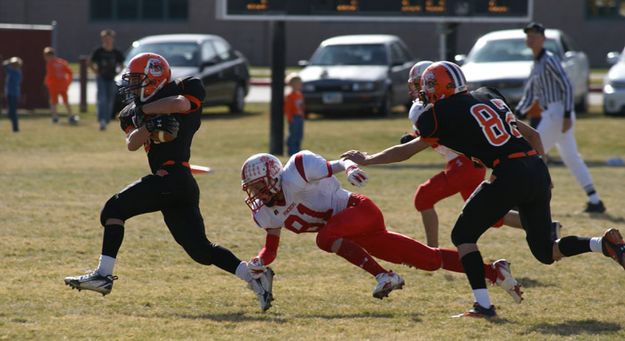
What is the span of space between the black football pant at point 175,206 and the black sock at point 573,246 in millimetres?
2022

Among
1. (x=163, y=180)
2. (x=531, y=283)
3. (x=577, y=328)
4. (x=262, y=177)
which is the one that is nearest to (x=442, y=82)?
(x=262, y=177)

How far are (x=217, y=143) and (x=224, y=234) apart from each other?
366 inches

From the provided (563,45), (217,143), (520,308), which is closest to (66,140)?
(217,143)

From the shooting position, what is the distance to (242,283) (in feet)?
27.9

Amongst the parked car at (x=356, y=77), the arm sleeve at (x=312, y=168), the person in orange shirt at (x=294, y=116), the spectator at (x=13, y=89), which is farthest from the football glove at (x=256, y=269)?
the parked car at (x=356, y=77)

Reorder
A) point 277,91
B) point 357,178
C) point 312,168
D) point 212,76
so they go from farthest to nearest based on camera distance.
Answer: point 212,76 < point 277,91 < point 312,168 < point 357,178

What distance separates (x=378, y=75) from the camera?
2328cm

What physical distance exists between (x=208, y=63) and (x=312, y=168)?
57.4ft

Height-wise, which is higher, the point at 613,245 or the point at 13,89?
the point at 613,245

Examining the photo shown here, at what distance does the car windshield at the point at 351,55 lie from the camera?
24172 millimetres

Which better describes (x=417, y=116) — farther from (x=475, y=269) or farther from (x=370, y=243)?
(x=475, y=269)

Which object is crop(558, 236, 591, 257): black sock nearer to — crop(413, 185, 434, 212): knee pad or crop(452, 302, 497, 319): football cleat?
crop(452, 302, 497, 319): football cleat

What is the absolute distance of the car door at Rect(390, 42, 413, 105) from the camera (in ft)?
78.0

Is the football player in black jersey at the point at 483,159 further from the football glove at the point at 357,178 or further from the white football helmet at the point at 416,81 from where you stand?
the white football helmet at the point at 416,81
